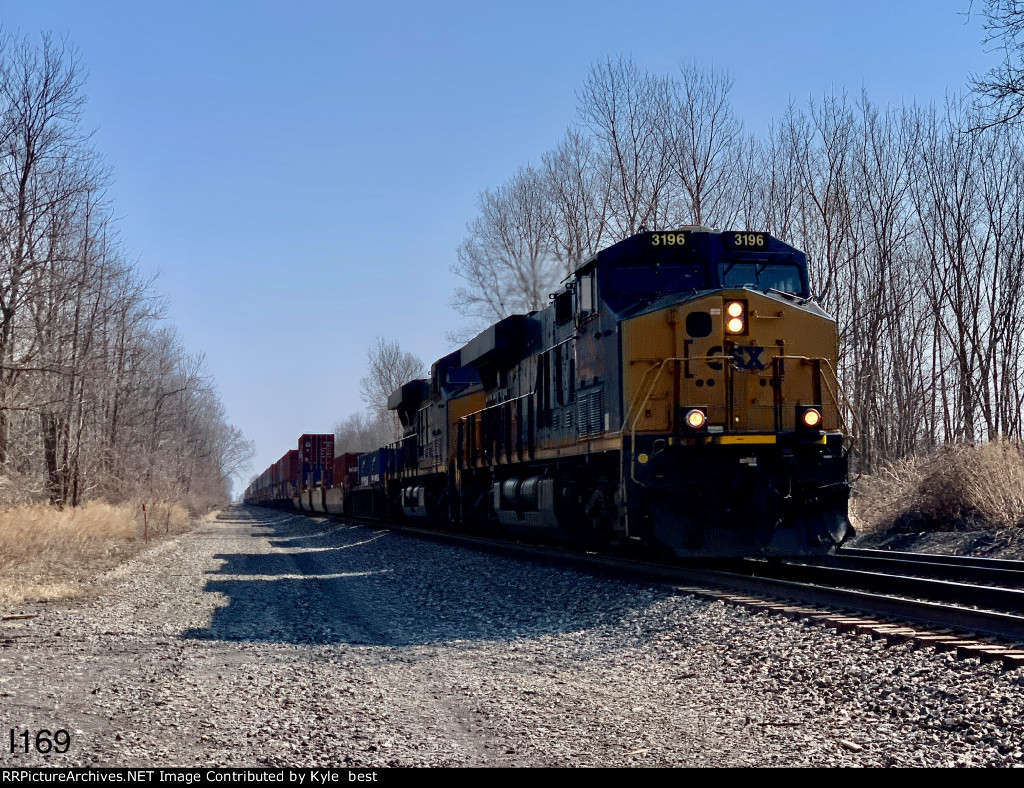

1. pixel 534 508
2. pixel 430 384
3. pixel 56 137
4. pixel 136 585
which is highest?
pixel 56 137

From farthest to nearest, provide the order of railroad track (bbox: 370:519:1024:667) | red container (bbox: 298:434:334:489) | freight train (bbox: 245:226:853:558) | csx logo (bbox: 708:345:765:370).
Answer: red container (bbox: 298:434:334:489) → csx logo (bbox: 708:345:765:370) → freight train (bbox: 245:226:853:558) → railroad track (bbox: 370:519:1024:667)

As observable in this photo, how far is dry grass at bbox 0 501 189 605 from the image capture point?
1238cm

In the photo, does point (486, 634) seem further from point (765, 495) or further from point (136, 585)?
point (136, 585)

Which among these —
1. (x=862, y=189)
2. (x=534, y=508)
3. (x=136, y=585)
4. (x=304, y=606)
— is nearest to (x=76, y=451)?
(x=136, y=585)

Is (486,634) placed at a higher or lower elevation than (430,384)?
lower

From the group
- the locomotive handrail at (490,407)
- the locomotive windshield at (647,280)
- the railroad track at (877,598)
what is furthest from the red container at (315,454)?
the locomotive windshield at (647,280)

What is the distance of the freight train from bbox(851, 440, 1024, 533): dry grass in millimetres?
6077

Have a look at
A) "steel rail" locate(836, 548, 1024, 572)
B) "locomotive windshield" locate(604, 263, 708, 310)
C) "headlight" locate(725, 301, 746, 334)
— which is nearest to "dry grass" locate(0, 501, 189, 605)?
"locomotive windshield" locate(604, 263, 708, 310)

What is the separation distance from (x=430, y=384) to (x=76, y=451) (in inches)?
380

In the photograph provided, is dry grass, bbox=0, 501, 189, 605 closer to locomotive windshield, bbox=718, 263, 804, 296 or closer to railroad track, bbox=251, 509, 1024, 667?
railroad track, bbox=251, 509, 1024, 667

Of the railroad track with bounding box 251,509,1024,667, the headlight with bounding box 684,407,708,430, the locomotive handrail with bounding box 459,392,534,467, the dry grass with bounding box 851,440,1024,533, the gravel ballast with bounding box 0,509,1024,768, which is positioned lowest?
the gravel ballast with bounding box 0,509,1024,768

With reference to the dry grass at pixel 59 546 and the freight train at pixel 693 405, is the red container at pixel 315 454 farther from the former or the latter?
the freight train at pixel 693 405

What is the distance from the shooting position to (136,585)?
520 inches

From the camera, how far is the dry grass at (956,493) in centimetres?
1567
